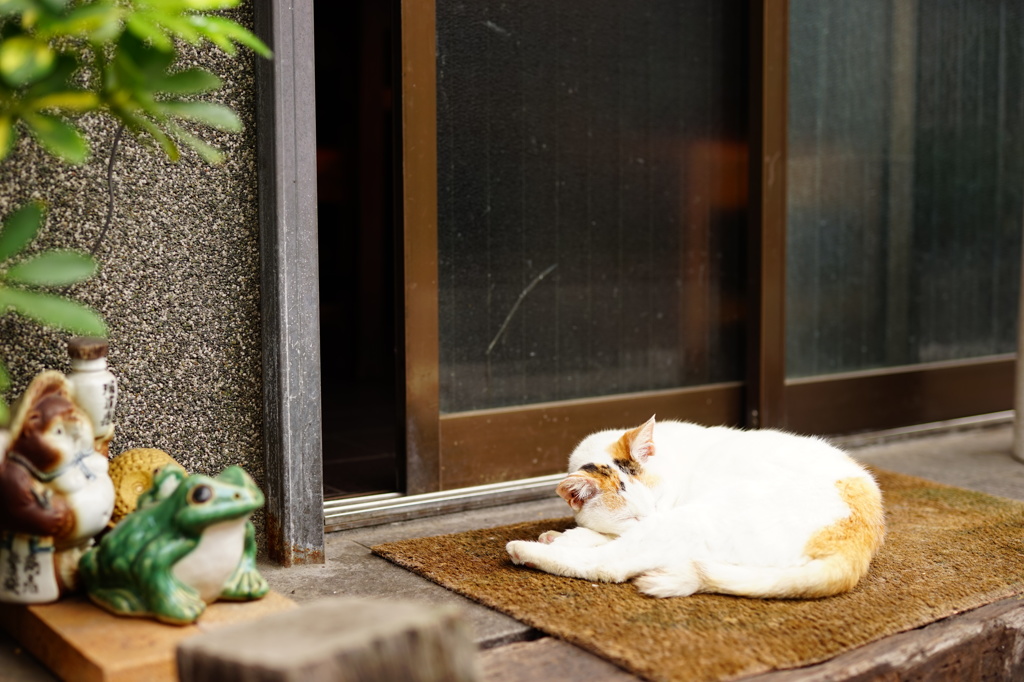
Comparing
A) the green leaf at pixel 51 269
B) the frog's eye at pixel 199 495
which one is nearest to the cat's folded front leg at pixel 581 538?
the frog's eye at pixel 199 495

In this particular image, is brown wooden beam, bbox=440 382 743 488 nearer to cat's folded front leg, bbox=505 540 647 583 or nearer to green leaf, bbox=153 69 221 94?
cat's folded front leg, bbox=505 540 647 583

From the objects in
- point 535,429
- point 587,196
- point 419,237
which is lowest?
point 535,429

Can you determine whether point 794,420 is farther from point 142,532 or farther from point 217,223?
point 142,532

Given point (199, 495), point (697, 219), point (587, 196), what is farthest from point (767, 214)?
point (199, 495)

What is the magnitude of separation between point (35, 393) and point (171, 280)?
22.4 inches

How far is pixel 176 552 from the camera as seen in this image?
1.78 meters

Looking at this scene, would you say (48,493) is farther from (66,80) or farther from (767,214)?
(767,214)

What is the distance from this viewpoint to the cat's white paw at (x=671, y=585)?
7.06 feet

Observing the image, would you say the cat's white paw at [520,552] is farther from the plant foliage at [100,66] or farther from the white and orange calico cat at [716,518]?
the plant foliage at [100,66]

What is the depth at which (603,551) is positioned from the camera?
7.44 ft

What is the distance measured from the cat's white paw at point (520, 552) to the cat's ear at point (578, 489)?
0.15 m

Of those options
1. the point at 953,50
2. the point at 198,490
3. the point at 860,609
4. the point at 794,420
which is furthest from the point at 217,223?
the point at 953,50

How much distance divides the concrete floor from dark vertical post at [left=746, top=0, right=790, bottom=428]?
476mm

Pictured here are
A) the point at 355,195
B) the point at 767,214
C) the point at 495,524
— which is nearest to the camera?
the point at 495,524
